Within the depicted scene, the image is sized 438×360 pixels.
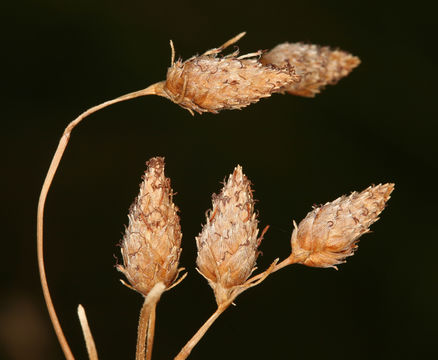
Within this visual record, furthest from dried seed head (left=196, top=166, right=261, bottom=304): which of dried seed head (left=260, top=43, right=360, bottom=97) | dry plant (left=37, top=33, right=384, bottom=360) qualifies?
dried seed head (left=260, top=43, right=360, bottom=97)

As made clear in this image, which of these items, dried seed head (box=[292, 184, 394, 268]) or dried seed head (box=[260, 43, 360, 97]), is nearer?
dried seed head (box=[292, 184, 394, 268])

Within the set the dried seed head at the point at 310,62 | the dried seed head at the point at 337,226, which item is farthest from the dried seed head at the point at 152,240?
the dried seed head at the point at 310,62

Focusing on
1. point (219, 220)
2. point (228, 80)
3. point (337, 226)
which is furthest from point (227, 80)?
point (337, 226)

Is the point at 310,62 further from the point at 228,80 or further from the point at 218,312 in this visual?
the point at 218,312

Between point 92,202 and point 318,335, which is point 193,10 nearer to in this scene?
point 92,202

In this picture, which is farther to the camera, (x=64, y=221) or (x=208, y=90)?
(x=64, y=221)

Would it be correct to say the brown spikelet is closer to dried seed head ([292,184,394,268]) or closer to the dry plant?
the dry plant

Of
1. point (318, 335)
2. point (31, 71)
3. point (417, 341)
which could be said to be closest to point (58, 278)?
point (31, 71)
